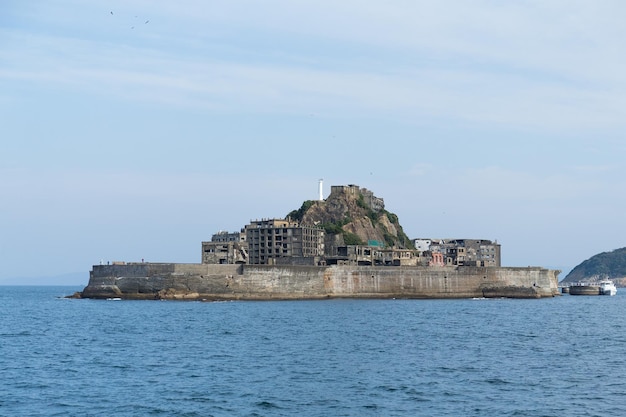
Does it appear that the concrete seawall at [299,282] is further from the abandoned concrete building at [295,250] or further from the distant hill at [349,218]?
the distant hill at [349,218]

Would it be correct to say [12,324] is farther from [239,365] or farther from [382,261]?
[382,261]

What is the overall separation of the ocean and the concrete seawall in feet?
102

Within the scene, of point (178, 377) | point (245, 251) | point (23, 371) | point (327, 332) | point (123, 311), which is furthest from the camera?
point (245, 251)

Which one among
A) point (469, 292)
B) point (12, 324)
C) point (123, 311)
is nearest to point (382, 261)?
point (469, 292)

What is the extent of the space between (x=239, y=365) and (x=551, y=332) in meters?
29.8

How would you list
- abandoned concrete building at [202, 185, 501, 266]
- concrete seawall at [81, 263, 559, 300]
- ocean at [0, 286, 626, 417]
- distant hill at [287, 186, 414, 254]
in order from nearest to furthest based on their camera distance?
ocean at [0, 286, 626, 417] < concrete seawall at [81, 263, 559, 300] < abandoned concrete building at [202, 185, 501, 266] < distant hill at [287, 186, 414, 254]

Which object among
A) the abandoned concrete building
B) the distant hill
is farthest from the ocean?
the distant hill

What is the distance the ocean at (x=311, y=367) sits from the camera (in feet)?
107

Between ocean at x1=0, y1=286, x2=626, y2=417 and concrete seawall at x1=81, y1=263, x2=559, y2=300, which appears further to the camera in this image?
concrete seawall at x1=81, y1=263, x2=559, y2=300

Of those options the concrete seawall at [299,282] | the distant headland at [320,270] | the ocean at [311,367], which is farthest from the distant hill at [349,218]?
the ocean at [311,367]

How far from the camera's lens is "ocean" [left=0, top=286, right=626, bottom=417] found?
32.5 m

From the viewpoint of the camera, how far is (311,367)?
139 feet

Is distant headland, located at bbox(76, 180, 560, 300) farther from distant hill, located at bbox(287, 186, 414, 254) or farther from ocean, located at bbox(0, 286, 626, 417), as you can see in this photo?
ocean, located at bbox(0, 286, 626, 417)

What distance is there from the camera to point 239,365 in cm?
4338
